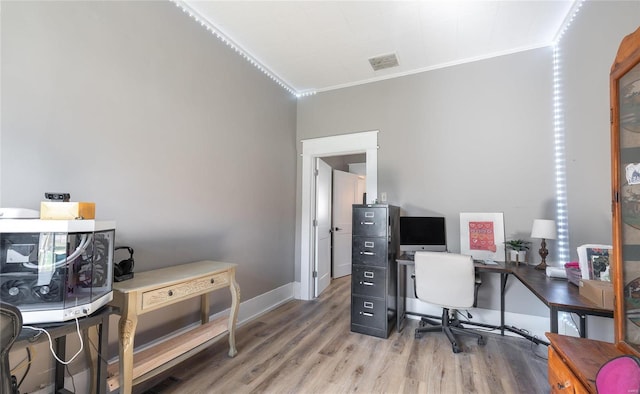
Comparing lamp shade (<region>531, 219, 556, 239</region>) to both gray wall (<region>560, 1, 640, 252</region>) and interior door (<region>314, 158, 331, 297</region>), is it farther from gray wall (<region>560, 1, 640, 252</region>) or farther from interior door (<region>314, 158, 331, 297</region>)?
interior door (<region>314, 158, 331, 297</region>)

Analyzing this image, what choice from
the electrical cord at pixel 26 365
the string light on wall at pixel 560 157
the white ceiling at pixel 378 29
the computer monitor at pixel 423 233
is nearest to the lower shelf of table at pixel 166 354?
the electrical cord at pixel 26 365

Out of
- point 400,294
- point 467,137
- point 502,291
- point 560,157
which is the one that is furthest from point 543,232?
point 400,294

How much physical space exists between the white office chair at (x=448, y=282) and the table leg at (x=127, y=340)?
233cm

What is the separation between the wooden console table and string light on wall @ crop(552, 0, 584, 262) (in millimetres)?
3177

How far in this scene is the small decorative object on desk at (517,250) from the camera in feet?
8.82

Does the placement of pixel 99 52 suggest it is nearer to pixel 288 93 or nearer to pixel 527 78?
pixel 288 93

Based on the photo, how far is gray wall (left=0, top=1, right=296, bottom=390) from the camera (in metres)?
1.51

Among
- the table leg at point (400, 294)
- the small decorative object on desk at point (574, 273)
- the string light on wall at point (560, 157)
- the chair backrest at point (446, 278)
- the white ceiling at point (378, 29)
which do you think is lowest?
the table leg at point (400, 294)

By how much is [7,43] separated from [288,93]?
113 inches

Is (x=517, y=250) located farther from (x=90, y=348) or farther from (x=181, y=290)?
(x=90, y=348)

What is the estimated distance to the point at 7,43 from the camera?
4.67ft

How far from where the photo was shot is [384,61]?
3178 mm

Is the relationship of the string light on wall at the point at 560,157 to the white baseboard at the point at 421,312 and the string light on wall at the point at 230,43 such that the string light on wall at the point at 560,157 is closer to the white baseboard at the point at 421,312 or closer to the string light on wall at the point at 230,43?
the white baseboard at the point at 421,312

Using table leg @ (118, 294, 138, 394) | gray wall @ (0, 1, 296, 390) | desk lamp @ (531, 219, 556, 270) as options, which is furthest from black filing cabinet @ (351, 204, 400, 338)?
table leg @ (118, 294, 138, 394)
